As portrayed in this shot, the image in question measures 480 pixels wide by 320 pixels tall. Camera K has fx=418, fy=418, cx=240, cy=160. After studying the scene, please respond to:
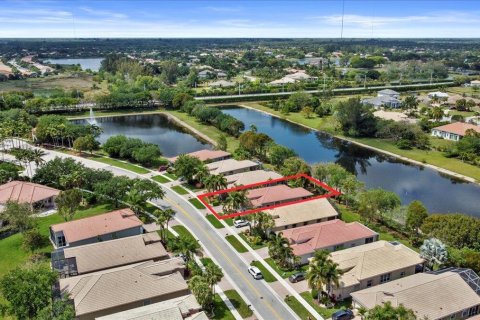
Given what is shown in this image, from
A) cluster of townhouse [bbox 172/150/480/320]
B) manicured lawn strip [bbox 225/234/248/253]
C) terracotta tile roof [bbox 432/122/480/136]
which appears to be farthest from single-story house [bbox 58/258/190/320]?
terracotta tile roof [bbox 432/122/480/136]

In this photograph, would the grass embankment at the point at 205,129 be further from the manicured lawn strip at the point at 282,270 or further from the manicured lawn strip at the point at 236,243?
the manicured lawn strip at the point at 282,270

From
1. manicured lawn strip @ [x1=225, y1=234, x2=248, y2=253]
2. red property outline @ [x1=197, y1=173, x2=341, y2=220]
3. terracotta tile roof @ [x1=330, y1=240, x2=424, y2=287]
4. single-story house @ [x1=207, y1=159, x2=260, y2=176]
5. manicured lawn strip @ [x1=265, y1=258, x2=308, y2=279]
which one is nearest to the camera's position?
terracotta tile roof @ [x1=330, y1=240, x2=424, y2=287]

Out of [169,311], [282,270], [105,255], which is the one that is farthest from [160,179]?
[169,311]

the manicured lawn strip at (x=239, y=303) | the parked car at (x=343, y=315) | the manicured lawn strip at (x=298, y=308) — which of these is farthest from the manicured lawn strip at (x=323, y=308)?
the manicured lawn strip at (x=239, y=303)

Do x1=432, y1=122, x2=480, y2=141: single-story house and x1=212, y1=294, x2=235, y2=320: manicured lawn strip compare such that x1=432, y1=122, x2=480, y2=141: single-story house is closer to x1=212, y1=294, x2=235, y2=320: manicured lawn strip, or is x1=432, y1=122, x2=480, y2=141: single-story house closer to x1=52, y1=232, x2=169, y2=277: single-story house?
x1=212, y1=294, x2=235, y2=320: manicured lawn strip

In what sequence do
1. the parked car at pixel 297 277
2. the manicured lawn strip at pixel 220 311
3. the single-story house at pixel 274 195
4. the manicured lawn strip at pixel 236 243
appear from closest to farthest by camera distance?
1. the manicured lawn strip at pixel 220 311
2. the parked car at pixel 297 277
3. the manicured lawn strip at pixel 236 243
4. the single-story house at pixel 274 195

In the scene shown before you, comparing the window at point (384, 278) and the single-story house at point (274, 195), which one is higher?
the single-story house at point (274, 195)

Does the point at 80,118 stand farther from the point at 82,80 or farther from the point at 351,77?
the point at 351,77
